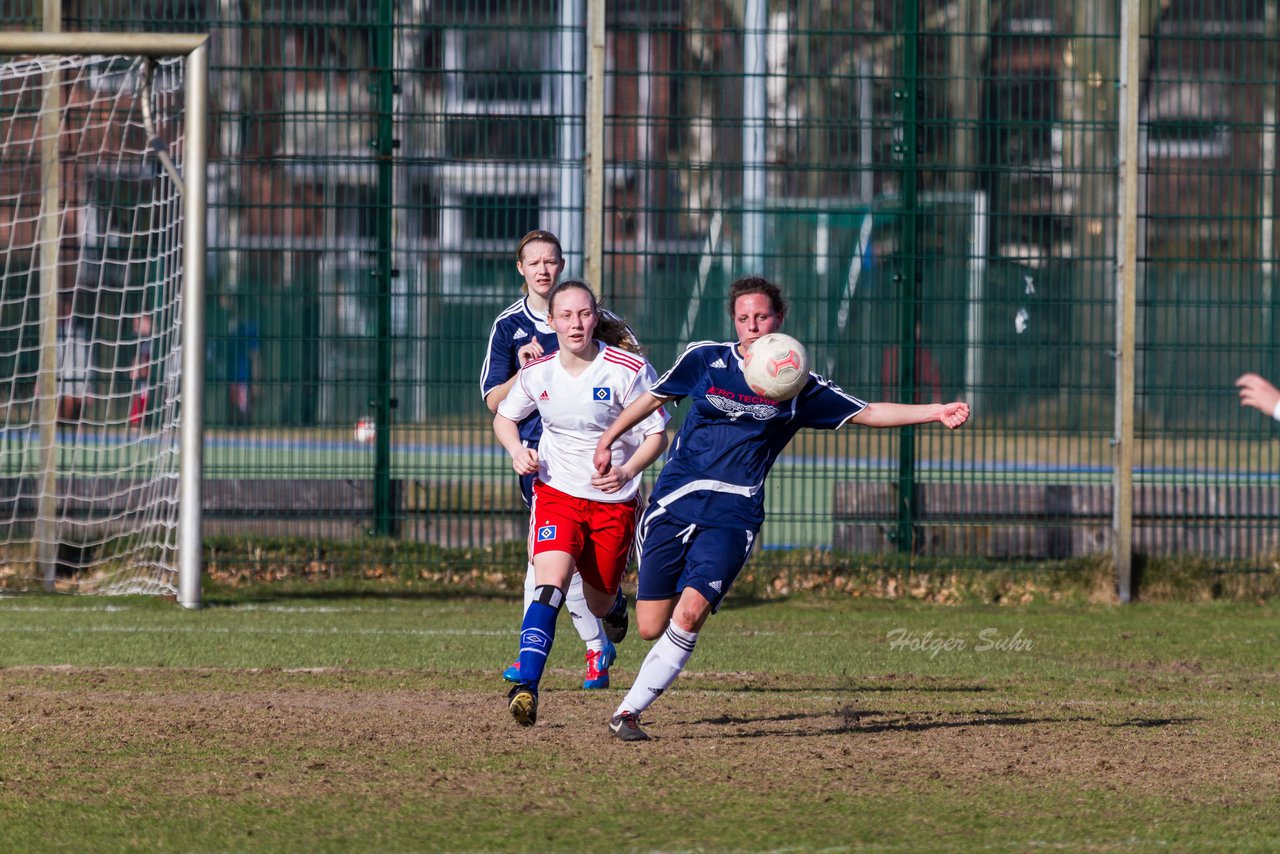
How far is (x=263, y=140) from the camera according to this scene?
12.0m

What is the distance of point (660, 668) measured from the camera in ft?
21.7

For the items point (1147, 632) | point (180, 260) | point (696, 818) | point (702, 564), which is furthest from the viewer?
point (180, 260)

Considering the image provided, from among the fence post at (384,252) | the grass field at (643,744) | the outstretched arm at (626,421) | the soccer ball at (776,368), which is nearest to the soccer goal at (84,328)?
the grass field at (643,744)

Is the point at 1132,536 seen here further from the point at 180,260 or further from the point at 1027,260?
the point at 180,260

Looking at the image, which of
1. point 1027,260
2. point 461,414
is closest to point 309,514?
point 461,414

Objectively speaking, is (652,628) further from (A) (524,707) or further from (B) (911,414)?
(B) (911,414)

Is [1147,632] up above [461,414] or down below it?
below

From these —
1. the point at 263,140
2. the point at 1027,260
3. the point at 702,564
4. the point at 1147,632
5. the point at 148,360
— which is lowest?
the point at 1147,632

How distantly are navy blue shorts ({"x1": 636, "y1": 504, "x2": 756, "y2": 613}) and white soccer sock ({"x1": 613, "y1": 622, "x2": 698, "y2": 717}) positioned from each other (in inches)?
7.3

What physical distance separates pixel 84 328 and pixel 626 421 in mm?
6907

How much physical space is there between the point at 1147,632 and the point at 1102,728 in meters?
3.59

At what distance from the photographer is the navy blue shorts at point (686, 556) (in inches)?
261

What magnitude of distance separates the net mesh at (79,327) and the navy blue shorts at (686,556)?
19.2 ft

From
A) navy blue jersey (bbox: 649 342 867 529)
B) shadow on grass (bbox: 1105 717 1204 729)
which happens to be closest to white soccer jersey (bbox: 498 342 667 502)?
navy blue jersey (bbox: 649 342 867 529)
